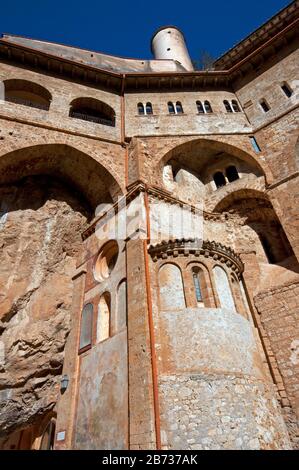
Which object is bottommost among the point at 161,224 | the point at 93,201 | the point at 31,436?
the point at 31,436

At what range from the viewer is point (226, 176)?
1516cm

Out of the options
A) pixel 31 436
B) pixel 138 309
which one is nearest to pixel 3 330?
pixel 138 309

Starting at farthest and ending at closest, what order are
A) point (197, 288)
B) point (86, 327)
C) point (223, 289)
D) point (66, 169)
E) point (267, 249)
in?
point (66, 169) → point (267, 249) → point (86, 327) → point (223, 289) → point (197, 288)

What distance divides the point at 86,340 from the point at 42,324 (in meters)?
1.74

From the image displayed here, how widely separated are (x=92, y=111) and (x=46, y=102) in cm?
244

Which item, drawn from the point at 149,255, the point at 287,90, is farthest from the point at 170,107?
the point at 149,255

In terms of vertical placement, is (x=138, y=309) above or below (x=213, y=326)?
above

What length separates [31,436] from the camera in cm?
1325

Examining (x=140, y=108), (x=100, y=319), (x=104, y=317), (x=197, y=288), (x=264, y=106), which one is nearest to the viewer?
(x=197, y=288)

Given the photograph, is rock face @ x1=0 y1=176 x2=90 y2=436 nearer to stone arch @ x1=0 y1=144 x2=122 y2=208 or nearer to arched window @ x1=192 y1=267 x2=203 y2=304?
stone arch @ x1=0 y1=144 x2=122 y2=208

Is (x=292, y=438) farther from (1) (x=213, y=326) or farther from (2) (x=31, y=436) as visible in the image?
(2) (x=31, y=436)

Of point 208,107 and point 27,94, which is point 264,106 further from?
point 27,94

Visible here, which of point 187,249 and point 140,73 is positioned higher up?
point 140,73

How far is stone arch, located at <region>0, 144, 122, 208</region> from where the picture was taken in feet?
41.7
